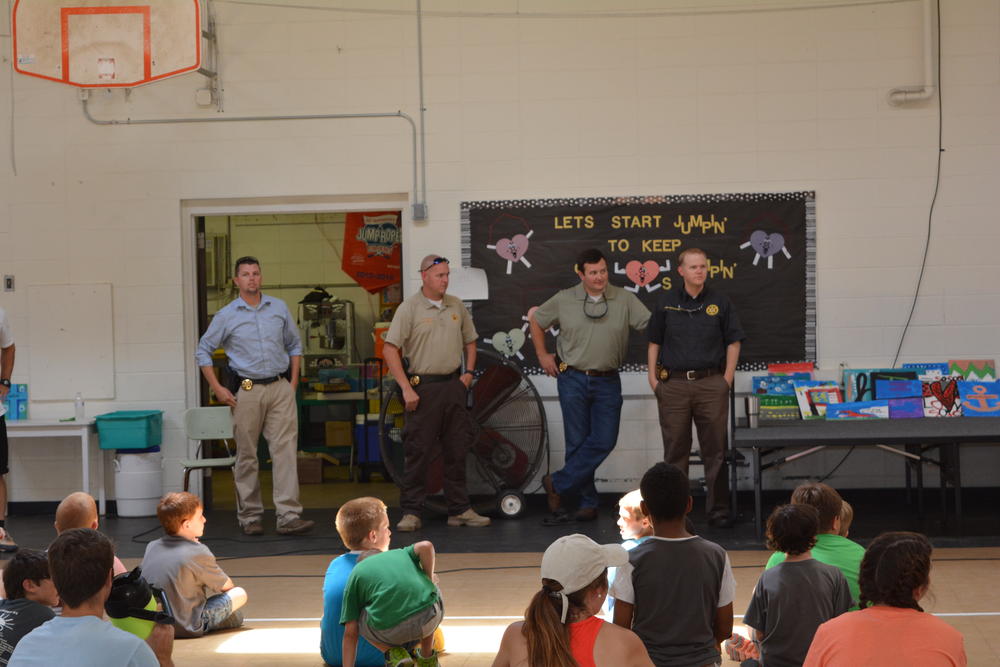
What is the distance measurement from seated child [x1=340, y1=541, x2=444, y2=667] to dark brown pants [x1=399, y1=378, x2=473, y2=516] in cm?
320

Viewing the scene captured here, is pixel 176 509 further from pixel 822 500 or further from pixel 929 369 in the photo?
pixel 929 369

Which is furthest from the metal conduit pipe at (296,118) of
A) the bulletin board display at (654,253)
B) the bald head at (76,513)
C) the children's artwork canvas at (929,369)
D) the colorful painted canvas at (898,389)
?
the bald head at (76,513)

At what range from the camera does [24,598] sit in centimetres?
296

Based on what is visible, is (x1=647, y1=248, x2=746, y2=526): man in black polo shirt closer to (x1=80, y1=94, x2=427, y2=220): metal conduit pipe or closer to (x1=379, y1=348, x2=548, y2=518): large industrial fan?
(x1=379, y1=348, x2=548, y2=518): large industrial fan

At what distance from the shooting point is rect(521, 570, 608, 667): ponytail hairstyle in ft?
7.62

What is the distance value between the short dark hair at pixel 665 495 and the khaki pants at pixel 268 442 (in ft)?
13.9

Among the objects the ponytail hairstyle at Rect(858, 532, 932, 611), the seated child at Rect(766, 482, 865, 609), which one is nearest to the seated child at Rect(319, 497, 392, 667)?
the seated child at Rect(766, 482, 865, 609)

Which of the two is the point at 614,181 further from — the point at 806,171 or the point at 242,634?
the point at 242,634

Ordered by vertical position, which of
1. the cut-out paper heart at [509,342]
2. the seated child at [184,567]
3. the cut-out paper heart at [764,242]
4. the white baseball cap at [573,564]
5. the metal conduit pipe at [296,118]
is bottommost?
the seated child at [184,567]

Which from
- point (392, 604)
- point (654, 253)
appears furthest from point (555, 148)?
point (392, 604)

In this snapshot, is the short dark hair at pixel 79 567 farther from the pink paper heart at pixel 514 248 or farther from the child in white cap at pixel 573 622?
the pink paper heart at pixel 514 248

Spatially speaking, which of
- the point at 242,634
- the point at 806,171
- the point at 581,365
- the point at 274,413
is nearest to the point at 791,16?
the point at 806,171

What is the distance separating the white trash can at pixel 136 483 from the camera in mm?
7617

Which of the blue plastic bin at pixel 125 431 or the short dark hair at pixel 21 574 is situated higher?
the short dark hair at pixel 21 574
